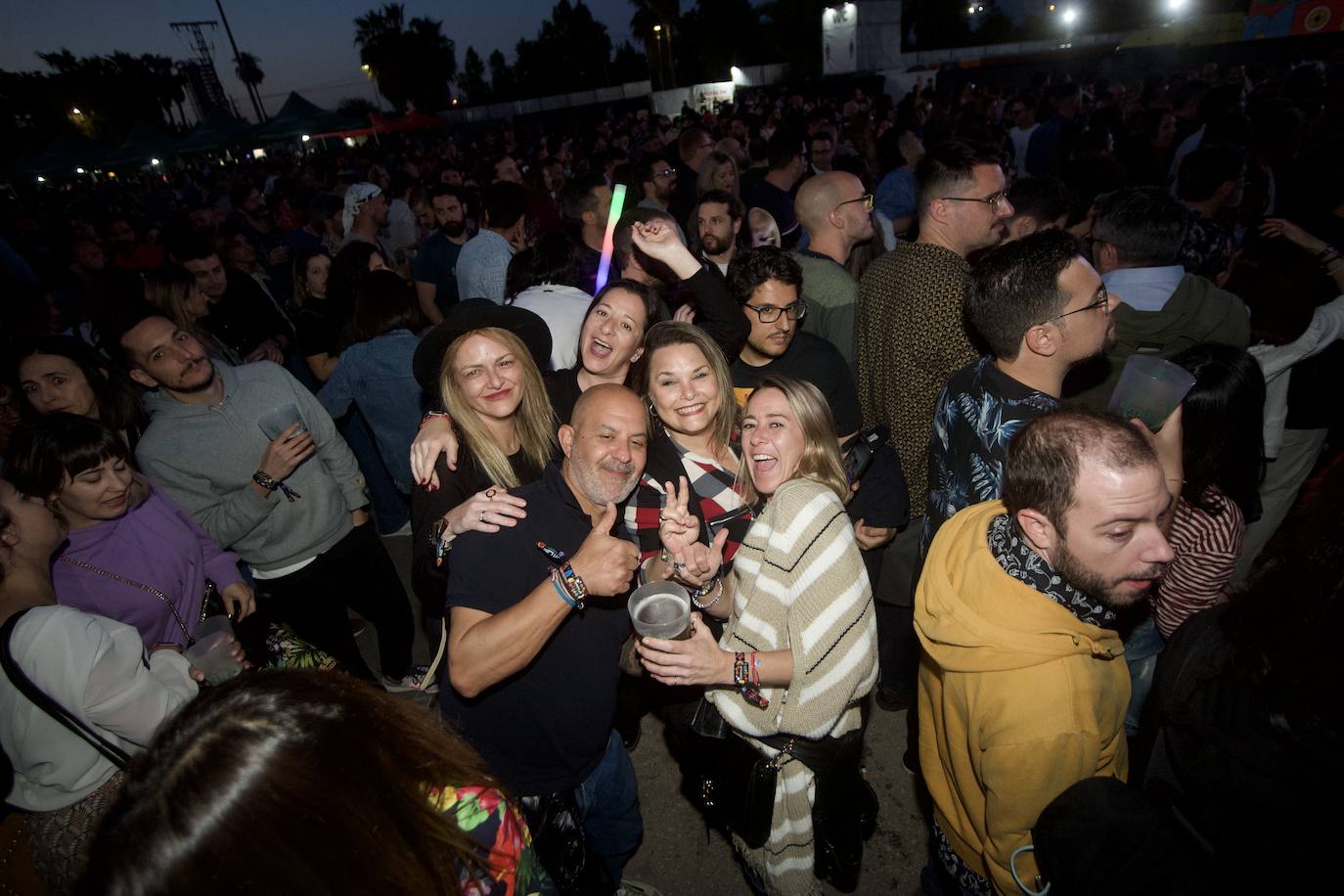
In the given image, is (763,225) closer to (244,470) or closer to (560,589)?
(244,470)

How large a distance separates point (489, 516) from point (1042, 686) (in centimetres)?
157

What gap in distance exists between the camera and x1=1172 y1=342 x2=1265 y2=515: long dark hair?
2.31 meters

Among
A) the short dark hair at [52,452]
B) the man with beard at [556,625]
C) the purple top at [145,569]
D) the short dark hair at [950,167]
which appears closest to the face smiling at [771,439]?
the man with beard at [556,625]

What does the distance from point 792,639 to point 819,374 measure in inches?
62.1

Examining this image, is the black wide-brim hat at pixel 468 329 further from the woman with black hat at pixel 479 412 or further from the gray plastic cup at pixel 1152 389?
the gray plastic cup at pixel 1152 389

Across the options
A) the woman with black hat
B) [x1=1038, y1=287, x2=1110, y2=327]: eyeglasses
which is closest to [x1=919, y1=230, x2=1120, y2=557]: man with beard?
[x1=1038, y1=287, x2=1110, y2=327]: eyeglasses

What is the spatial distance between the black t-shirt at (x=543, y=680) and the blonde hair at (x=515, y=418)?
0.48 metres

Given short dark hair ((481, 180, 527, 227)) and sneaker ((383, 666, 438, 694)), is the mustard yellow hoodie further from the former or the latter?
short dark hair ((481, 180, 527, 227))

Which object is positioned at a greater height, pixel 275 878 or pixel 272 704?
pixel 272 704

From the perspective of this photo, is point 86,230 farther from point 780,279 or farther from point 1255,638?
point 1255,638

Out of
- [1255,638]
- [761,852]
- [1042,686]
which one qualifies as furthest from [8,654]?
[1255,638]

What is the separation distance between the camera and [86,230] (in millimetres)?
10375

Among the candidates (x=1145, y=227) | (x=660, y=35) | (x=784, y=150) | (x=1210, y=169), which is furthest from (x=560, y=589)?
(x=660, y=35)

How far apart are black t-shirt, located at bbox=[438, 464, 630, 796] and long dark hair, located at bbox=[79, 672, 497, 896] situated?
72 cm
